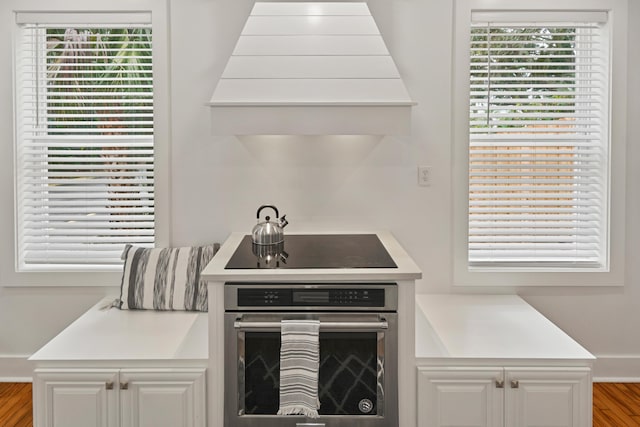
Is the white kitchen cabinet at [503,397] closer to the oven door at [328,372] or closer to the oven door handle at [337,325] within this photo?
the oven door at [328,372]

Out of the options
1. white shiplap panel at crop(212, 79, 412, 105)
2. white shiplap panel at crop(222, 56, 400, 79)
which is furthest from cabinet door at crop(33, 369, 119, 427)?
white shiplap panel at crop(222, 56, 400, 79)

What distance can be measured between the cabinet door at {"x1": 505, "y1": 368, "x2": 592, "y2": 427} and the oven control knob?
0.58m

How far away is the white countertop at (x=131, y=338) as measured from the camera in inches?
104

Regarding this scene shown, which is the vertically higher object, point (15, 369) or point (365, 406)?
point (365, 406)

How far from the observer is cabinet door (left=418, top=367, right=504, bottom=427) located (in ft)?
8.49

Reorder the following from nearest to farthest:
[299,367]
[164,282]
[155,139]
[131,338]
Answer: [299,367] < [131,338] < [164,282] < [155,139]

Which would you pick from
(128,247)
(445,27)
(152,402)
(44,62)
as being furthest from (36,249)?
(445,27)

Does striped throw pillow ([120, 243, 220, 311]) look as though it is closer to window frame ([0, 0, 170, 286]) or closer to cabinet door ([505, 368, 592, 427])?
window frame ([0, 0, 170, 286])

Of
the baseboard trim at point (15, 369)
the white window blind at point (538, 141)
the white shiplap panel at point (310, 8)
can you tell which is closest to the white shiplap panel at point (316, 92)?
the white shiplap panel at point (310, 8)

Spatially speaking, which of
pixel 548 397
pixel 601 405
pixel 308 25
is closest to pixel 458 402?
pixel 548 397

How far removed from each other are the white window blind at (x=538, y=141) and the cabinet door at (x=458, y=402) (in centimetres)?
111

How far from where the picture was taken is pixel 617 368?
11.8 feet

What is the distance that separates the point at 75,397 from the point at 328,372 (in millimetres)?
1086

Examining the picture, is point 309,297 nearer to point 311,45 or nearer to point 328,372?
point 328,372
